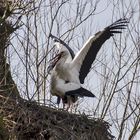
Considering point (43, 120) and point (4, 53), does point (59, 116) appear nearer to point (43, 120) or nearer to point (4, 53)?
point (43, 120)

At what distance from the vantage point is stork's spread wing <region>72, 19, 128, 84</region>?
28.9ft

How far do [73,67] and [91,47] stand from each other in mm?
443

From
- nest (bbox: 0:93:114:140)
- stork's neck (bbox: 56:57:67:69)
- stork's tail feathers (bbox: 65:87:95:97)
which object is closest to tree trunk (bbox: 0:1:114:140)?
nest (bbox: 0:93:114:140)

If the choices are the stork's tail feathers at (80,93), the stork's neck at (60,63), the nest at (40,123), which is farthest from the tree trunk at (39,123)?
the stork's neck at (60,63)

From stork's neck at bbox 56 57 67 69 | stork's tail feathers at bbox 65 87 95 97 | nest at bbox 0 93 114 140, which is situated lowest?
nest at bbox 0 93 114 140

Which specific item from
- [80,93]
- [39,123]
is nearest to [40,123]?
[39,123]

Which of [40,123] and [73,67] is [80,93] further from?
[40,123]

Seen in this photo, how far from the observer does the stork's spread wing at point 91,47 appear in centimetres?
880

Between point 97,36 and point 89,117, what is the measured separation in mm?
1730

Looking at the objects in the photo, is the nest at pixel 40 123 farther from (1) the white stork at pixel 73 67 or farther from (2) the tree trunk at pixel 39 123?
(1) the white stork at pixel 73 67

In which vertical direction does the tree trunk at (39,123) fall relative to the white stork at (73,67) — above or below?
below

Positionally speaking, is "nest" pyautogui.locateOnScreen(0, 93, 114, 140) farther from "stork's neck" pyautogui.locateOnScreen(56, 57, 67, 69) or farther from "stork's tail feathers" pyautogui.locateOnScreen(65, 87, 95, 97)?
"stork's neck" pyautogui.locateOnScreen(56, 57, 67, 69)

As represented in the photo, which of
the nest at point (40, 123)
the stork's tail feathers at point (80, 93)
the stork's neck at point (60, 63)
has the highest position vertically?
the stork's neck at point (60, 63)

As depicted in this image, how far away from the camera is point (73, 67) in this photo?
8.92 metres
